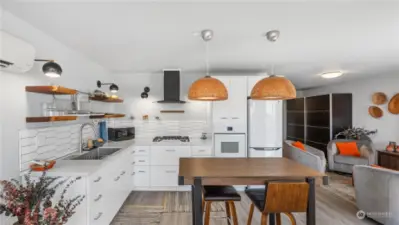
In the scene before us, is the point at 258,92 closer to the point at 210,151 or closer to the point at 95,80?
the point at 210,151

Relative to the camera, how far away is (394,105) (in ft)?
15.9

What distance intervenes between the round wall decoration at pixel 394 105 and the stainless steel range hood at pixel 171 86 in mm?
4520

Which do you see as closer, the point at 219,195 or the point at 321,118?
the point at 219,195

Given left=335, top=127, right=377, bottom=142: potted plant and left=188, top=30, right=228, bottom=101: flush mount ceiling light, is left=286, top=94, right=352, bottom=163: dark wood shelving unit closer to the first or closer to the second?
left=335, top=127, right=377, bottom=142: potted plant

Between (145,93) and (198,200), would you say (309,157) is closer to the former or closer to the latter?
(198,200)

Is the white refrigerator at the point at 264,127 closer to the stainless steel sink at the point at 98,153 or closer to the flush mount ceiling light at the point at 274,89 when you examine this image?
the flush mount ceiling light at the point at 274,89

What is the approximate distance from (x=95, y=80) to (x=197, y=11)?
2.66 m

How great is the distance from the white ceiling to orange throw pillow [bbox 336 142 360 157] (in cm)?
205

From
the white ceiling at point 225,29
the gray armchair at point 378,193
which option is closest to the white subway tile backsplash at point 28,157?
the white ceiling at point 225,29

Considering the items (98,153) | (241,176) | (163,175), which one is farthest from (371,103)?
(98,153)

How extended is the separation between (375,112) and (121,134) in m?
5.67

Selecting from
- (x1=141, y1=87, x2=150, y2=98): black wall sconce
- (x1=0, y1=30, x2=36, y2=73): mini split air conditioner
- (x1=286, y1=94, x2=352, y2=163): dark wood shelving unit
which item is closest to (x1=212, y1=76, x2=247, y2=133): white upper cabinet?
(x1=141, y1=87, x2=150, y2=98): black wall sconce

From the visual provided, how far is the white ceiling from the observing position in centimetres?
185

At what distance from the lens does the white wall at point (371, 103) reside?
4.91m
